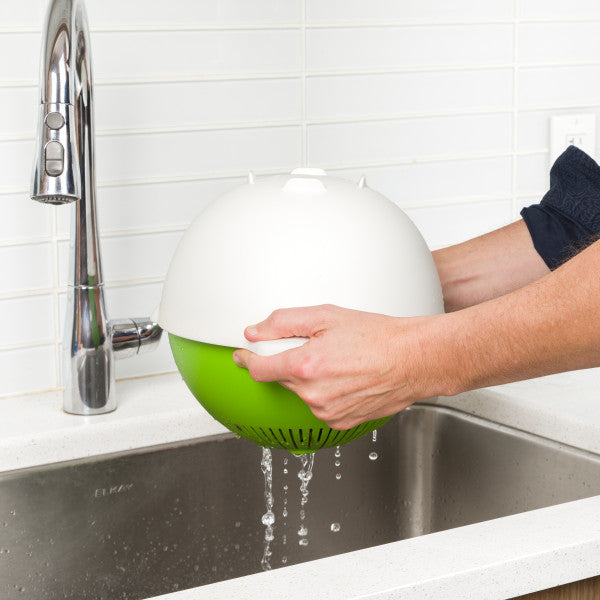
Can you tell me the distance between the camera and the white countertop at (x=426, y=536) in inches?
28.2

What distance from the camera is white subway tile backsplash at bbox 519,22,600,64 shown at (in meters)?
1.41

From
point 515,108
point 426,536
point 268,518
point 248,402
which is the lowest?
point 268,518

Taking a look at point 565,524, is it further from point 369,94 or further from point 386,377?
point 369,94

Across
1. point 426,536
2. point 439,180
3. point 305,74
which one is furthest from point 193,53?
point 426,536

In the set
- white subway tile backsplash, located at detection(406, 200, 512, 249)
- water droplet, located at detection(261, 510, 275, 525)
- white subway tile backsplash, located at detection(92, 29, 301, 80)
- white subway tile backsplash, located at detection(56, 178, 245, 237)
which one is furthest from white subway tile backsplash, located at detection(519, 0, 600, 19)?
water droplet, located at detection(261, 510, 275, 525)

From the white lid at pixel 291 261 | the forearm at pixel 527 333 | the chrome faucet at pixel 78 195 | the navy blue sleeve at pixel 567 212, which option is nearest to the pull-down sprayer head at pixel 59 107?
the chrome faucet at pixel 78 195

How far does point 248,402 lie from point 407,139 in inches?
25.2

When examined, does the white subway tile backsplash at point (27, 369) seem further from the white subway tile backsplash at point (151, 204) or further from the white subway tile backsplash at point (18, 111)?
the white subway tile backsplash at point (18, 111)

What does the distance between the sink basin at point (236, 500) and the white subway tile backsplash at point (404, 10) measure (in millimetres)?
498

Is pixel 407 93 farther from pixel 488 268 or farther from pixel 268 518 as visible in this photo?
pixel 268 518

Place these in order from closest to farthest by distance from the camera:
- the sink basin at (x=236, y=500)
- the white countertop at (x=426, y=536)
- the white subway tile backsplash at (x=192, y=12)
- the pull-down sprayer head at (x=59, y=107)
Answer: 1. the white countertop at (x=426, y=536)
2. the pull-down sprayer head at (x=59, y=107)
3. the sink basin at (x=236, y=500)
4. the white subway tile backsplash at (x=192, y=12)

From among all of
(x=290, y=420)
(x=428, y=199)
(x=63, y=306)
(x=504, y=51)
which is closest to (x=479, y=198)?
(x=428, y=199)

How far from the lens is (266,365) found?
0.75m

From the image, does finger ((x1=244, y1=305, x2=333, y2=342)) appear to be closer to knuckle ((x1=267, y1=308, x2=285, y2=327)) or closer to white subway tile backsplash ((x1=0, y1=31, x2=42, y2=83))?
knuckle ((x1=267, y1=308, x2=285, y2=327))
